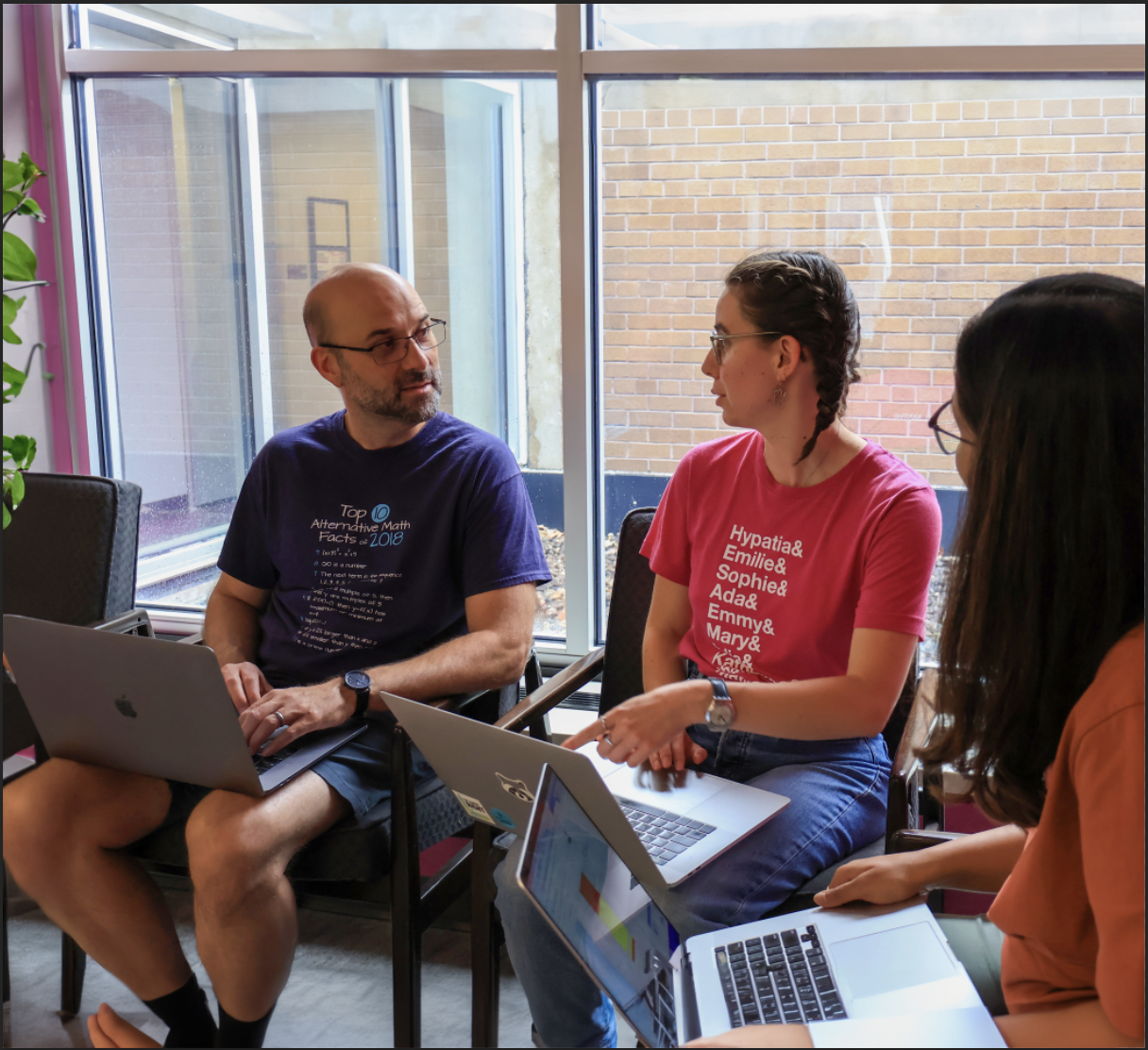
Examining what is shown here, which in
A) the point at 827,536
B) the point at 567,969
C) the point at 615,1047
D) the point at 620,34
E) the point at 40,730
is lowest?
the point at 615,1047

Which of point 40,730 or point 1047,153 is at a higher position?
point 1047,153

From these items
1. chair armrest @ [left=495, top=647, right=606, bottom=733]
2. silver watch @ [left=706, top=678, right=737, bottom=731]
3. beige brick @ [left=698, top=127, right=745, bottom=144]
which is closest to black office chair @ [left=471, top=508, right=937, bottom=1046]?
chair armrest @ [left=495, top=647, right=606, bottom=733]

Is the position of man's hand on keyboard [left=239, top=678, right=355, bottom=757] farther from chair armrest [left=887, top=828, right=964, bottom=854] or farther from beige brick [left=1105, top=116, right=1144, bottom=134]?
beige brick [left=1105, top=116, right=1144, bottom=134]

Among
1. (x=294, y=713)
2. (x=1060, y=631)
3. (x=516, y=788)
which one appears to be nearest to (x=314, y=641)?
(x=294, y=713)

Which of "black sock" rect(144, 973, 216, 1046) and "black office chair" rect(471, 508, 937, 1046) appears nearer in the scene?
"black office chair" rect(471, 508, 937, 1046)

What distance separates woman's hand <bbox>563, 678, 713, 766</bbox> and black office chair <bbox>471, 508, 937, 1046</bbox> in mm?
288

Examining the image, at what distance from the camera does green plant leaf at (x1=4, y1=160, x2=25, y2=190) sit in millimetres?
1630

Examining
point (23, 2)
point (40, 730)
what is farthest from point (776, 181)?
point (23, 2)

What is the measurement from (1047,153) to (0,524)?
2200 mm

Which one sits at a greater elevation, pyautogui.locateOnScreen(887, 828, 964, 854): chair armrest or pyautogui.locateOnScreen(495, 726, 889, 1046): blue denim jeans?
pyautogui.locateOnScreen(887, 828, 964, 854): chair armrest

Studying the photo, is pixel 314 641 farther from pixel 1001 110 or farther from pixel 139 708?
pixel 1001 110

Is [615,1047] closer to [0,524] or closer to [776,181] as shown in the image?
[0,524]

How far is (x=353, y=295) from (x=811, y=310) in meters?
0.96

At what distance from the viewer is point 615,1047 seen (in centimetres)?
148
